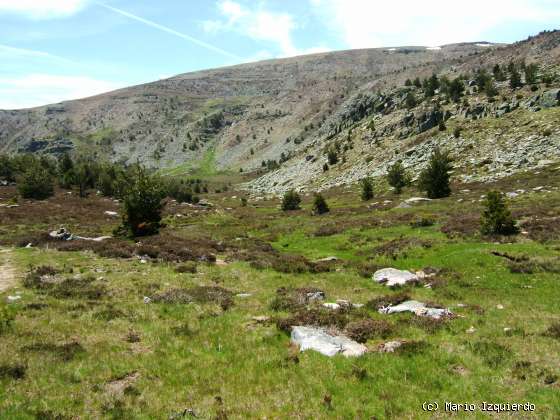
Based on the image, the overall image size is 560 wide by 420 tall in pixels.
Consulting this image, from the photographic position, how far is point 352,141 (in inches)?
4697

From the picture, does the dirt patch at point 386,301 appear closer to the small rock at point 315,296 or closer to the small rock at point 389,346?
the small rock at point 315,296

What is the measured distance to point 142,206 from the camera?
41.8 metres

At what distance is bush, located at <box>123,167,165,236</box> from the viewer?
41.3m

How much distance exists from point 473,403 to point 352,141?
11426cm

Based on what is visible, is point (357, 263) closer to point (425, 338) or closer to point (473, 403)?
point (425, 338)

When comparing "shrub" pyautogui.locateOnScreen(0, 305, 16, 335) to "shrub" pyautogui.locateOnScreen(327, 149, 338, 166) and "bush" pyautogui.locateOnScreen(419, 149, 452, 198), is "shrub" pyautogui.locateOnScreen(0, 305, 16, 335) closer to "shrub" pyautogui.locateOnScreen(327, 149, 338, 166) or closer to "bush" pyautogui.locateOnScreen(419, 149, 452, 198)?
"bush" pyautogui.locateOnScreen(419, 149, 452, 198)

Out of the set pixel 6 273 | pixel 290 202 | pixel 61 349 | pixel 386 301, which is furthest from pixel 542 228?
pixel 290 202

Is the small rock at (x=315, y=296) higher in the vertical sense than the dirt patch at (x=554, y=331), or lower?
lower

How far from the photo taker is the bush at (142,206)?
136ft

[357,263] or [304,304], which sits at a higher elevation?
[304,304]

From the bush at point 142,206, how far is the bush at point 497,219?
105 feet

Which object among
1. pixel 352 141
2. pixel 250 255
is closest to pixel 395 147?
pixel 352 141

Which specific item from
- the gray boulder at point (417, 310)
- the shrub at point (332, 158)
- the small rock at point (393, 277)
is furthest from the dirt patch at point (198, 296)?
the shrub at point (332, 158)

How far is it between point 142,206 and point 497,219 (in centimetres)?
3328
